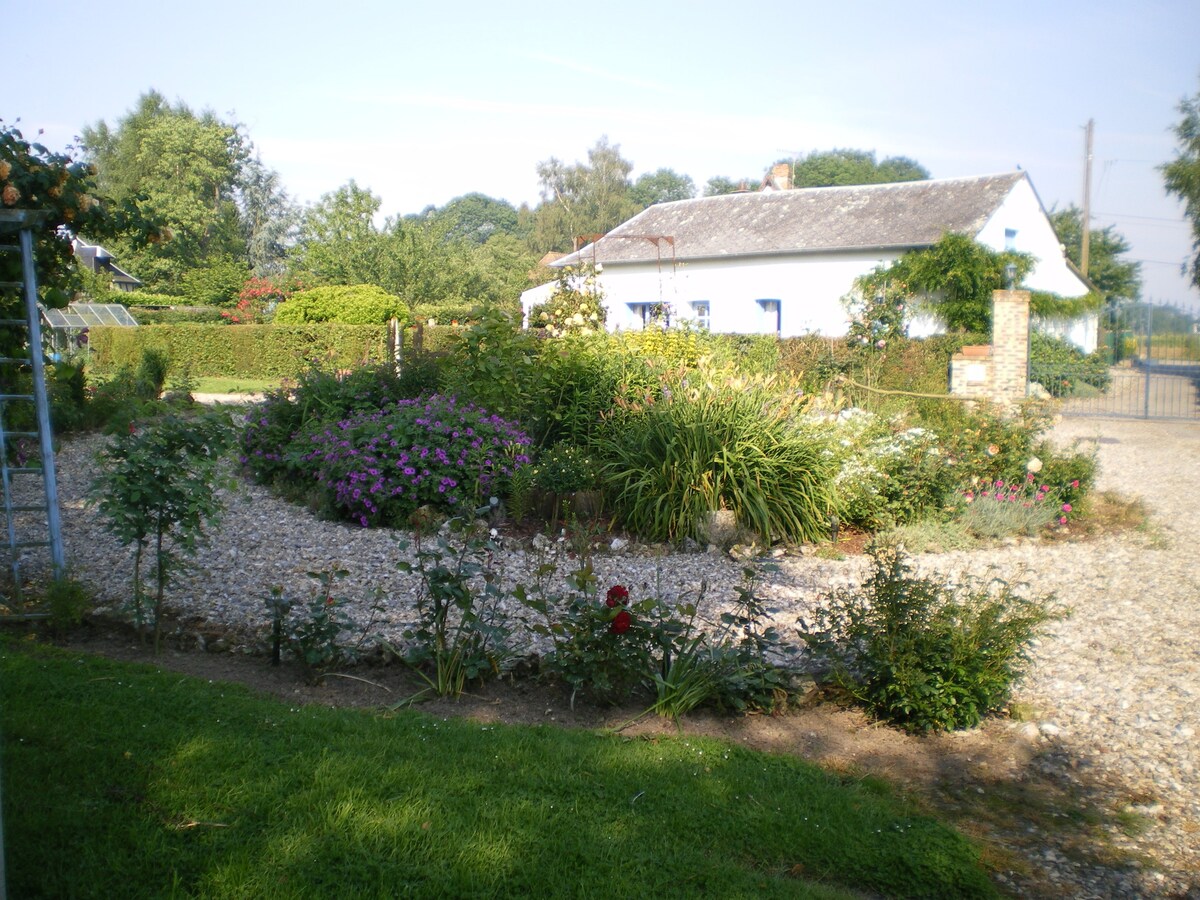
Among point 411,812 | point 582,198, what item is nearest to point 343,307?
point 411,812

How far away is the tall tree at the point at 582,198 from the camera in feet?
195

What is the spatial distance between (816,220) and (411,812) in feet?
84.1

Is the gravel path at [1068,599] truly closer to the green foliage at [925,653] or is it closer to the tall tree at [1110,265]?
the green foliage at [925,653]

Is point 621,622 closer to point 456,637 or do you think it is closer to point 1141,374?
point 456,637

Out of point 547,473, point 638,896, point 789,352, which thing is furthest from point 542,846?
point 789,352

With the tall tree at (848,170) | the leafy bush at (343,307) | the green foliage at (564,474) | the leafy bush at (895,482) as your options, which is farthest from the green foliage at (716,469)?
the tall tree at (848,170)

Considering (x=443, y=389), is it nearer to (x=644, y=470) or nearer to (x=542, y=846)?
(x=644, y=470)

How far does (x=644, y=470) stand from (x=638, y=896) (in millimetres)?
5248

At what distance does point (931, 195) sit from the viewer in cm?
2575

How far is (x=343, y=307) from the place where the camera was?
81.1 feet

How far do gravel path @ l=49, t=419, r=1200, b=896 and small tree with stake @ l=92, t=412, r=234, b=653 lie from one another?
Answer: 306 millimetres

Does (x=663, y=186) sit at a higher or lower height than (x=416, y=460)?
higher

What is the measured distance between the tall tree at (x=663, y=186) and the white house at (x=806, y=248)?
164 ft

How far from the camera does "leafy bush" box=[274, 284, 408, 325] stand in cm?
2445
